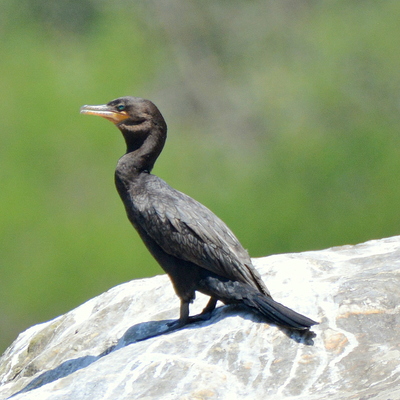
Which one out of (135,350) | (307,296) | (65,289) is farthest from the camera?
(65,289)

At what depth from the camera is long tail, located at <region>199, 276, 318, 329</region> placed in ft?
13.1

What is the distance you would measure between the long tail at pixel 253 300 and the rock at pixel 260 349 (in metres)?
0.07

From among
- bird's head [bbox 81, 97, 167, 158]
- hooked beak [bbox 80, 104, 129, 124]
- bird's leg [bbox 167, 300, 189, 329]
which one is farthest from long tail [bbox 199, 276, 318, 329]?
hooked beak [bbox 80, 104, 129, 124]

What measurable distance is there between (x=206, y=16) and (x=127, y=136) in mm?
12387

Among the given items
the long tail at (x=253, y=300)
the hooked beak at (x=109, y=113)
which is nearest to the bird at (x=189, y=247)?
the long tail at (x=253, y=300)

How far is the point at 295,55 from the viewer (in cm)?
1659

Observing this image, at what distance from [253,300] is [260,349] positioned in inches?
12.8

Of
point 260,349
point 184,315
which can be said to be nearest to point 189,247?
point 184,315

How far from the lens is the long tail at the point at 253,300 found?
3994 mm

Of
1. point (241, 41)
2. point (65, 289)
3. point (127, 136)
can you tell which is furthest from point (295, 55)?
point (127, 136)

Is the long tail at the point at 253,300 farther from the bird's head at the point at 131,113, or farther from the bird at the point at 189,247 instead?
the bird's head at the point at 131,113

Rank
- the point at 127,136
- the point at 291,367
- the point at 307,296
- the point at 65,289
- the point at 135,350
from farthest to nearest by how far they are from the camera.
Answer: the point at 65,289
the point at 127,136
the point at 307,296
the point at 135,350
the point at 291,367

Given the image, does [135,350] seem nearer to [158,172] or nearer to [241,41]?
[158,172]

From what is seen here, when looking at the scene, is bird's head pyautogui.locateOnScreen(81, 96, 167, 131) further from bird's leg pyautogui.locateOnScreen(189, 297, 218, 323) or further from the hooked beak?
bird's leg pyautogui.locateOnScreen(189, 297, 218, 323)
